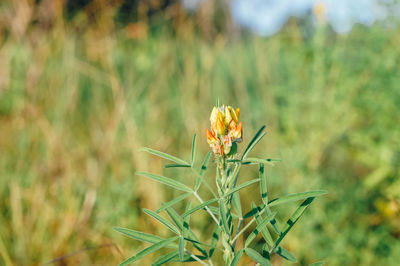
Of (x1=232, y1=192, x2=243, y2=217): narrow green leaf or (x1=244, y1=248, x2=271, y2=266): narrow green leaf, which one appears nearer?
(x1=244, y1=248, x2=271, y2=266): narrow green leaf

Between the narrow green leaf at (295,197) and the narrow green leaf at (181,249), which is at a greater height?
the narrow green leaf at (295,197)

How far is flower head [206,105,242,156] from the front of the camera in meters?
0.39

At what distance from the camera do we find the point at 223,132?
0.40m

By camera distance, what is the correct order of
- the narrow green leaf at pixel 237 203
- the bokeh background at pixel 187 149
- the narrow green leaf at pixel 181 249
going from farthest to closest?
the bokeh background at pixel 187 149 → the narrow green leaf at pixel 237 203 → the narrow green leaf at pixel 181 249

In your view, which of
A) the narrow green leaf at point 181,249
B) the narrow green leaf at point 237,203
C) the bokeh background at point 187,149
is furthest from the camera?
the bokeh background at point 187,149

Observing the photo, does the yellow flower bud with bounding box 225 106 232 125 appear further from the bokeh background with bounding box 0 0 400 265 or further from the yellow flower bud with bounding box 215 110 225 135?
the bokeh background with bounding box 0 0 400 265

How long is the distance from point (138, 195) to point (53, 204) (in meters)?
0.33

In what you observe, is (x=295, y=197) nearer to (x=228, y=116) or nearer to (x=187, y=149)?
(x=228, y=116)

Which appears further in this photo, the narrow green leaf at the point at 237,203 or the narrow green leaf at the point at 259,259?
the narrow green leaf at the point at 237,203

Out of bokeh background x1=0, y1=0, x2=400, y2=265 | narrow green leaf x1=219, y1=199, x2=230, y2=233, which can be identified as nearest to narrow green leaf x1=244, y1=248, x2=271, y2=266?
narrow green leaf x1=219, y1=199, x2=230, y2=233

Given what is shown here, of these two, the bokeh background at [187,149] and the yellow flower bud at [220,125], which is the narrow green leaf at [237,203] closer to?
the yellow flower bud at [220,125]

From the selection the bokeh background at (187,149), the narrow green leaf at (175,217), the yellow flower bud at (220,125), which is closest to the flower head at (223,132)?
the yellow flower bud at (220,125)

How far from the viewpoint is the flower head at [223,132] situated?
Answer: 1.28ft

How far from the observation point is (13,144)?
1.64m
